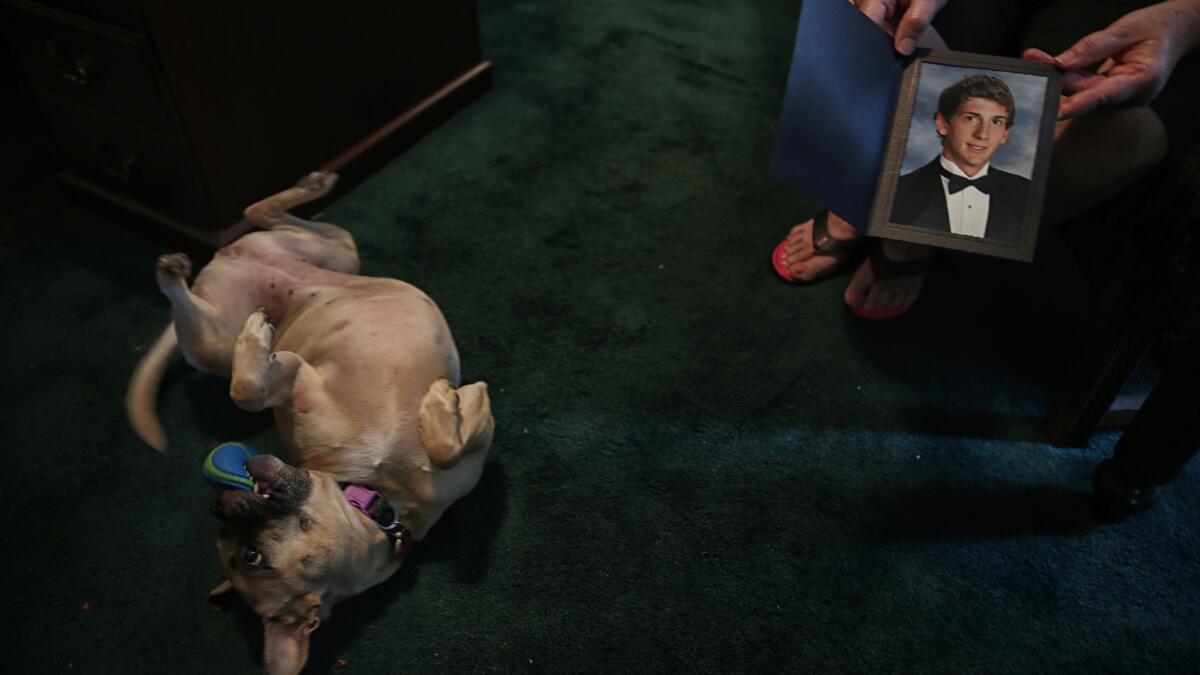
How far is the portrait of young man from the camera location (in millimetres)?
983

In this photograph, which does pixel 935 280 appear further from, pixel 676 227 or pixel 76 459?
pixel 76 459

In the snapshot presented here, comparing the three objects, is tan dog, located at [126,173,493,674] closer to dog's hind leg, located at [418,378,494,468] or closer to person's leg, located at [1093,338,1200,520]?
dog's hind leg, located at [418,378,494,468]

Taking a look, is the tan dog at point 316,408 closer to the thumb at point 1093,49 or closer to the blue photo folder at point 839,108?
the blue photo folder at point 839,108

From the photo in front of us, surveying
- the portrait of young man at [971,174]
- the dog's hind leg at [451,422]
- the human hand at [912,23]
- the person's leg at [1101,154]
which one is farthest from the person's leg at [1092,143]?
the dog's hind leg at [451,422]

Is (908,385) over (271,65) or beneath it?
beneath

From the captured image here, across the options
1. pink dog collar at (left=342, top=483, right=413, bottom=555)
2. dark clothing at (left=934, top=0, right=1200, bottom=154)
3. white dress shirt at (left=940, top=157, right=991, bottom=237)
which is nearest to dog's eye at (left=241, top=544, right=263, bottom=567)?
pink dog collar at (left=342, top=483, right=413, bottom=555)

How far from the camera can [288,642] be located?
829mm

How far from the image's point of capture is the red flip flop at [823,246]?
1.42 meters

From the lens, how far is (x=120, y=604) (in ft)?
3.28

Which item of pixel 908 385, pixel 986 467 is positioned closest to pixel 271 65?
pixel 908 385

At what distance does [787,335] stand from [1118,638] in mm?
622

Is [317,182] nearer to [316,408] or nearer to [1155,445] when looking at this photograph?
[316,408]

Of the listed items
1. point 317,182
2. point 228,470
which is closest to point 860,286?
point 317,182

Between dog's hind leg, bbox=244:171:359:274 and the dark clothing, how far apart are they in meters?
0.97
